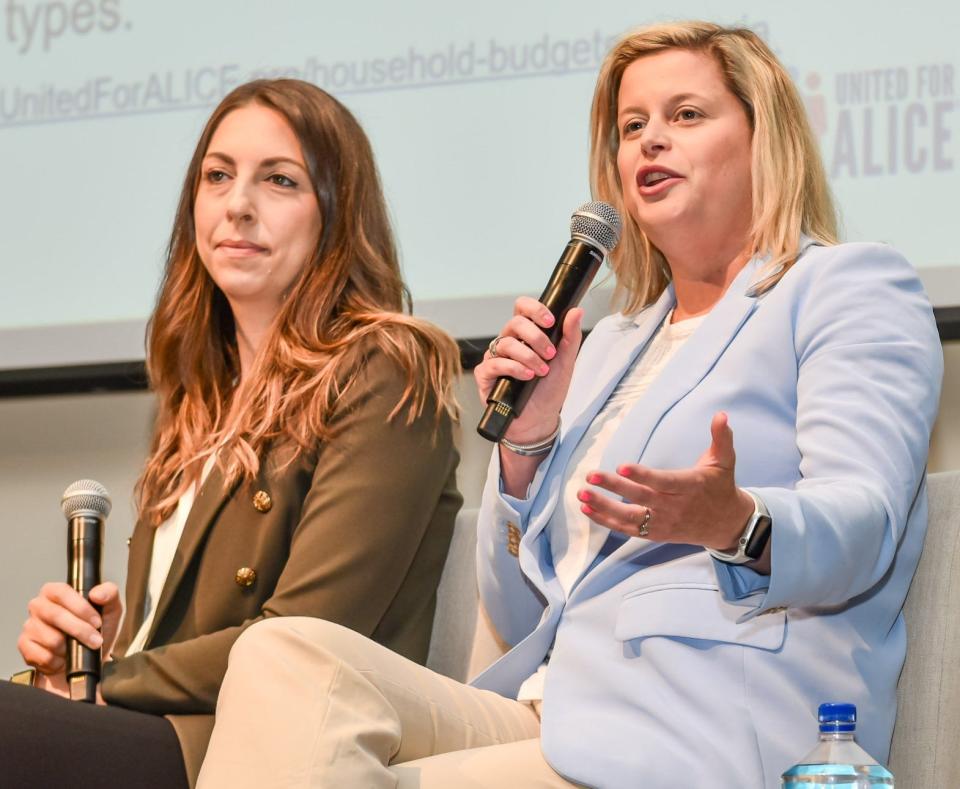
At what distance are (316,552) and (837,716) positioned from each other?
0.83 metres

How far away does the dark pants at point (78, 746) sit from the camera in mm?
1660

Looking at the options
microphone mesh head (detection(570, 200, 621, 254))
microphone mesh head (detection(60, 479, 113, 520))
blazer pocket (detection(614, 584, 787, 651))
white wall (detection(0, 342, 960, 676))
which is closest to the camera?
blazer pocket (detection(614, 584, 787, 651))

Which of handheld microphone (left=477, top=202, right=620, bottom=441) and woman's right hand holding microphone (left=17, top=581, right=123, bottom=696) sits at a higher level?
handheld microphone (left=477, top=202, right=620, bottom=441)

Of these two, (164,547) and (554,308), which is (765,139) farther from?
(164,547)

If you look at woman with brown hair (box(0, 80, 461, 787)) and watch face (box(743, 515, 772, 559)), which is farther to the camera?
Answer: woman with brown hair (box(0, 80, 461, 787))

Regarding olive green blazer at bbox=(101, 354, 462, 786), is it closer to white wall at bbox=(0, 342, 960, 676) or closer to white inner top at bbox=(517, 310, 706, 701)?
white inner top at bbox=(517, 310, 706, 701)

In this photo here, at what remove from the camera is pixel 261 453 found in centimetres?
223

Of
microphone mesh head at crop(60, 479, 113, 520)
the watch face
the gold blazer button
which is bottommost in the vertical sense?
the gold blazer button

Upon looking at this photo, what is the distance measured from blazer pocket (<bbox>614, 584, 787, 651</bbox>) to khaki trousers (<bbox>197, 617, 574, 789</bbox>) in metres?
0.19

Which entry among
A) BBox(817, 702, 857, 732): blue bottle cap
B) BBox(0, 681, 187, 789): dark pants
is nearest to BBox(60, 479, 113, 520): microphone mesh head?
BBox(0, 681, 187, 789): dark pants

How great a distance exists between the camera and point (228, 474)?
220 centimetres

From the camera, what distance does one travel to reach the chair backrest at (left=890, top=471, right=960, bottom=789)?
70.3 inches

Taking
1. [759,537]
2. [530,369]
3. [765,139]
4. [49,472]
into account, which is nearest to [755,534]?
[759,537]

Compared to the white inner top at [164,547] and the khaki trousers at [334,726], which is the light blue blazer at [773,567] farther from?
the white inner top at [164,547]
